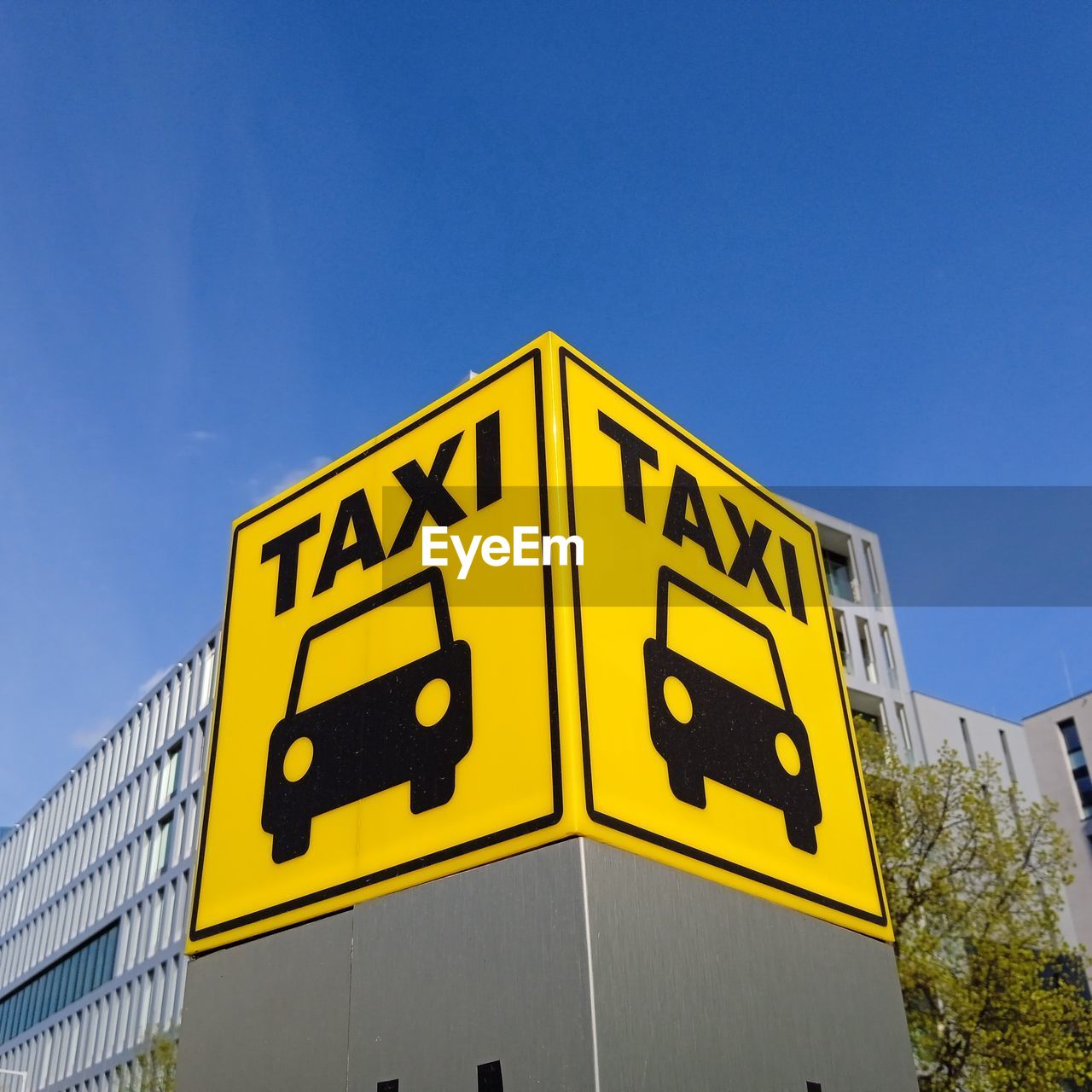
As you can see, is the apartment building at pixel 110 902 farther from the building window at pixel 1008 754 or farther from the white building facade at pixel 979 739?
the building window at pixel 1008 754

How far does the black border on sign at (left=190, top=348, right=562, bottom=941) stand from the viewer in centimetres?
270

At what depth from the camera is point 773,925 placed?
10.0ft

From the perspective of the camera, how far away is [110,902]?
47.4m

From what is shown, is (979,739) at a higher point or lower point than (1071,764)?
lower

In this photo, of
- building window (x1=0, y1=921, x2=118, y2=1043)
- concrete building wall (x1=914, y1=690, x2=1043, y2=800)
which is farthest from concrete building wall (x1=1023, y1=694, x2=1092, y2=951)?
building window (x1=0, y1=921, x2=118, y2=1043)

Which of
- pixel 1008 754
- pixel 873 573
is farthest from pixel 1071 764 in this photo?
pixel 873 573

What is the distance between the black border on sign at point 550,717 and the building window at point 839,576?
34.5m

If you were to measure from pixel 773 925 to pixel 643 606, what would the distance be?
89 cm

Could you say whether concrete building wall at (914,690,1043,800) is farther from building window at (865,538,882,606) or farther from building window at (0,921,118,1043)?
building window at (0,921,118,1043)

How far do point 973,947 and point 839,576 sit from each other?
1802cm

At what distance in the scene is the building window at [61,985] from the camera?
4638 cm

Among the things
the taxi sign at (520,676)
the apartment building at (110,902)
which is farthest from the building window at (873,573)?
the taxi sign at (520,676)

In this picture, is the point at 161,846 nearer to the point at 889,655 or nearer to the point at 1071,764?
the point at 889,655

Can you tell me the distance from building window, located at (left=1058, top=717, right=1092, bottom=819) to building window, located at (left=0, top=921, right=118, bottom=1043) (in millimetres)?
38415
